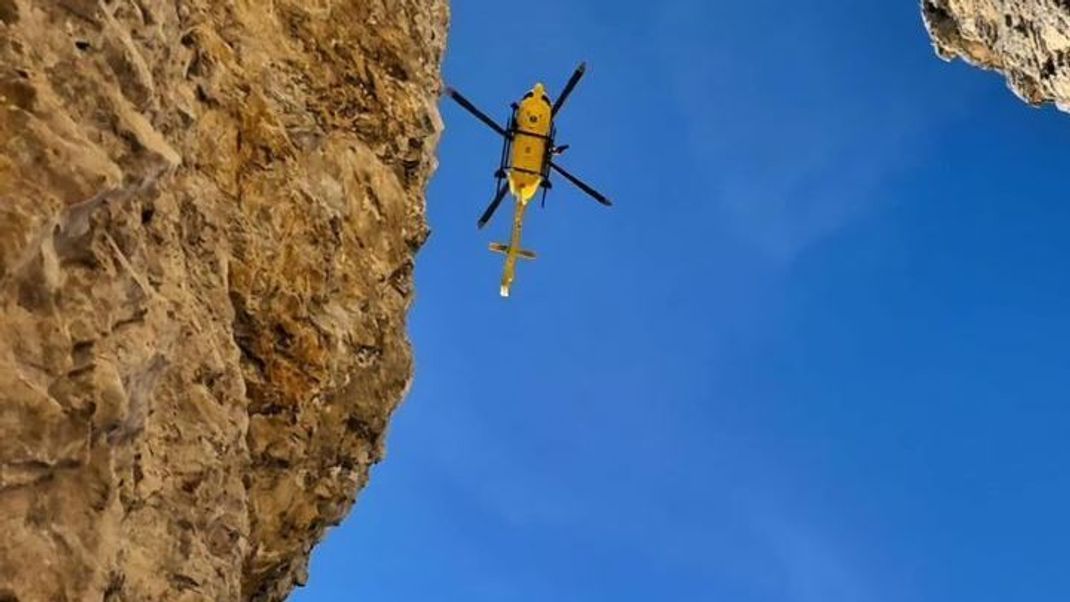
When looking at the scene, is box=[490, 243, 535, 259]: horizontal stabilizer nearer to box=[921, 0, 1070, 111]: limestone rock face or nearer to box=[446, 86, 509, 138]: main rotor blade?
box=[446, 86, 509, 138]: main rotor blade

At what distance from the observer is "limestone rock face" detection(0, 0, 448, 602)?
25.4 feet

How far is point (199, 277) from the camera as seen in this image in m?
11.3

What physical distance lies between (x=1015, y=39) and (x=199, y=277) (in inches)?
976

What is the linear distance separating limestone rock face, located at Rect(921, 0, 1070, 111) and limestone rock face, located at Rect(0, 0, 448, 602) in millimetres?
15510

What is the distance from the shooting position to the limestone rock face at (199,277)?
773cm

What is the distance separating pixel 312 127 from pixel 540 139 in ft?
37.4

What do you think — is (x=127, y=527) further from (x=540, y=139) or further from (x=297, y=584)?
(x=540, y=139)

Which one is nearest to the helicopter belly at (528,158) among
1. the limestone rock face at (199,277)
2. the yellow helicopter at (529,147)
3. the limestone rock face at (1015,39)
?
the yellow helicopter at (529,147)

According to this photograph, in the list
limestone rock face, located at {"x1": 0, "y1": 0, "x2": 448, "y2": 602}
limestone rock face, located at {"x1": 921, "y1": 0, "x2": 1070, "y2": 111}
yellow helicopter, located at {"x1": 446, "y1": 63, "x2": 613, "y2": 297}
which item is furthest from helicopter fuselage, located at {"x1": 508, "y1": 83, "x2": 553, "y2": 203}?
limestone rock face, located at {"x1": 921, "y1": 0, "x2": 1070, "y2": 111}

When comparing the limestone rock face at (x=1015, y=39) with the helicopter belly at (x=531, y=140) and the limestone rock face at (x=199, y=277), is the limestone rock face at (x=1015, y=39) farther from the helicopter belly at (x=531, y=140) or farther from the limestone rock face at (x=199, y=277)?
the limestone rock face at (x=199, y=277)

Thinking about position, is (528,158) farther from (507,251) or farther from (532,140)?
(507,251)

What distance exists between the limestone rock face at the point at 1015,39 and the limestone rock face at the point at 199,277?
15.5 m

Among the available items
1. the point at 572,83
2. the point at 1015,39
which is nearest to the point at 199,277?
the point at 572,83

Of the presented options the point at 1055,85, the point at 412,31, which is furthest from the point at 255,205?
the point at 1055,85
